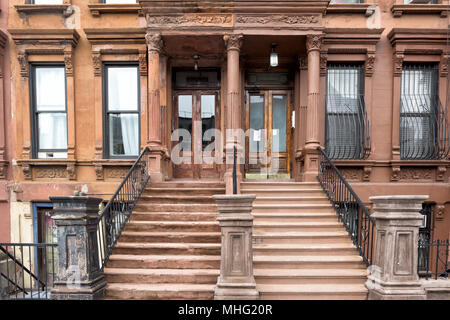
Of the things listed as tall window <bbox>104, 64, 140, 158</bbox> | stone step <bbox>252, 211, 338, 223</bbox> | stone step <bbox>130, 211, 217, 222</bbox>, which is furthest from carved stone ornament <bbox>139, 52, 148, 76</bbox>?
stone step <bbox>252, 211, 338, 223</bbox>

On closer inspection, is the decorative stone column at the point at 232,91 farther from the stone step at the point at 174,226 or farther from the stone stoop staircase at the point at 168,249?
the stone step at the point at 174,226

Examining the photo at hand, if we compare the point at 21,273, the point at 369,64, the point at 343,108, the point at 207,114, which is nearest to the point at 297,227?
the point at 343,108

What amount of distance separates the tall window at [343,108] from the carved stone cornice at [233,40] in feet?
8.69

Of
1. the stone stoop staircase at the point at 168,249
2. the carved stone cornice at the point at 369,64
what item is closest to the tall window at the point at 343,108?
the carved stone cornice at the point at 369,64

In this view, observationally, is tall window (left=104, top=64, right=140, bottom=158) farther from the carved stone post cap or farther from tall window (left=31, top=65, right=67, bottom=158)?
the carved stone post cap

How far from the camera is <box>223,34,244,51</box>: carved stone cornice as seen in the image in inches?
259

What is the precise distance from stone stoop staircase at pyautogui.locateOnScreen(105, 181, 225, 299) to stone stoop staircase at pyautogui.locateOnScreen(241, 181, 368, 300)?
0.86m

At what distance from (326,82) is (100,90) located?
613 centimetres

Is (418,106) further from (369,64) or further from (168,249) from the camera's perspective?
(168,249)

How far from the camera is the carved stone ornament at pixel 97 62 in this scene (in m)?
7.42

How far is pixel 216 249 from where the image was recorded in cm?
500

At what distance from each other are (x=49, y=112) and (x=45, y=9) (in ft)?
8.69
